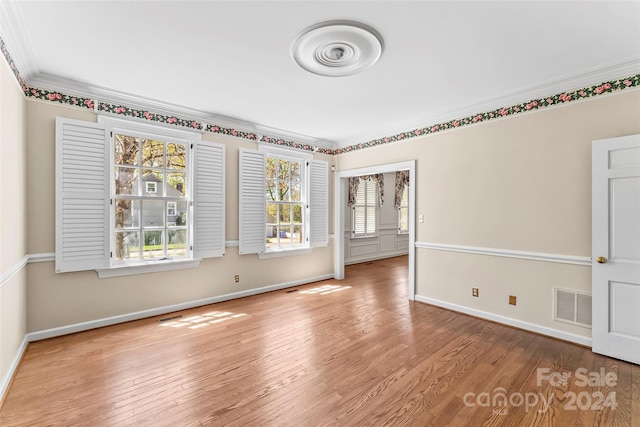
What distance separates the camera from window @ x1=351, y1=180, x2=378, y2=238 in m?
7.58

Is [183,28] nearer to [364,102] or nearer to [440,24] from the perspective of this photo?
[440,24]

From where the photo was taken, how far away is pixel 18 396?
→ 2068 millimetres

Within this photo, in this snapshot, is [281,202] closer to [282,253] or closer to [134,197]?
A: [282,253]

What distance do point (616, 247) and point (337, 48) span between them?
303cm

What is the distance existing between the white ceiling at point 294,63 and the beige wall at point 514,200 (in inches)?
14.5

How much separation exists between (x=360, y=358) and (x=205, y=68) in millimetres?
3046

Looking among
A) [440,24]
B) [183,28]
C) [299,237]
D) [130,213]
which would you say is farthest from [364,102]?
[130,213]

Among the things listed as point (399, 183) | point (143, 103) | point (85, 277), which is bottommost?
point (85, 277)

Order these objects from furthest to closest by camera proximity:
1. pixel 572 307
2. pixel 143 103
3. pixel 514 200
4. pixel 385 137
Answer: pixel 385 137, pixel 143 103, pixel 514 200, pixel 572 307

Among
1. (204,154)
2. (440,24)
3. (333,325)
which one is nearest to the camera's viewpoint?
(440,24)

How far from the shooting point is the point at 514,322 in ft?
10.9

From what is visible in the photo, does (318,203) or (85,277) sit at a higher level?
(318,203)

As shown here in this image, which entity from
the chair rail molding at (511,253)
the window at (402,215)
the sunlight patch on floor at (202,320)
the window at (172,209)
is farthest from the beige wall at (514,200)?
the window at (402,215)

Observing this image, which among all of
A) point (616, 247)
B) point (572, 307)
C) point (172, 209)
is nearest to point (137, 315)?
point (172, 209)
